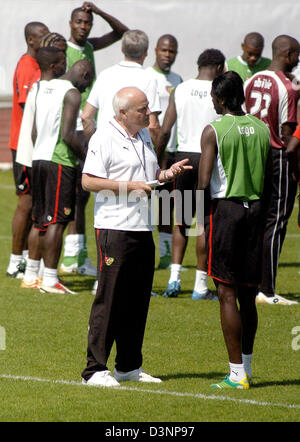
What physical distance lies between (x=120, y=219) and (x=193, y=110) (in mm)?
3792

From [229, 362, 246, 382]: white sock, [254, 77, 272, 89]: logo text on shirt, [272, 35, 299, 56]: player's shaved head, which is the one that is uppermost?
[272, 35, 299, 56]: player's shaved head

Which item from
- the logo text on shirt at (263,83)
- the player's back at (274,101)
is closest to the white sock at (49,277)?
the player's back at (274,101)

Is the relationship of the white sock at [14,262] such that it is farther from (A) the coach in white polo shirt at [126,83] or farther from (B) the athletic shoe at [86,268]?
(A) the coach in white polo shirt at [126,83]

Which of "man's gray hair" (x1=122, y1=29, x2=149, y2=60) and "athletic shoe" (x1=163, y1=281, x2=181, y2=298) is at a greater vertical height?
"man's gray hair" (x1=122, y1=29, x2=149, y2=60)

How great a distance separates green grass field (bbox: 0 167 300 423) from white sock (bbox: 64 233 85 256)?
85 cm

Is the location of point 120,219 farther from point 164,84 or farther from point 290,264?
point 290,264

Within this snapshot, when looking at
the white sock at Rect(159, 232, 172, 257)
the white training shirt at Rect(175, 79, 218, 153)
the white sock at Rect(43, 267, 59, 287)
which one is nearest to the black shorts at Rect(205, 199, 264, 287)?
the white training shirt at Rect(175, 79, 218, 153)

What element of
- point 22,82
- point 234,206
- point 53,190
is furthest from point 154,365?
point 22,82

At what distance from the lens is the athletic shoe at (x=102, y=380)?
661cm

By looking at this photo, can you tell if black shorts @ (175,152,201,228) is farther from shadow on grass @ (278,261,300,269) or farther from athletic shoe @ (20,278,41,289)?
shadow on grass @ (278,261,300,269)

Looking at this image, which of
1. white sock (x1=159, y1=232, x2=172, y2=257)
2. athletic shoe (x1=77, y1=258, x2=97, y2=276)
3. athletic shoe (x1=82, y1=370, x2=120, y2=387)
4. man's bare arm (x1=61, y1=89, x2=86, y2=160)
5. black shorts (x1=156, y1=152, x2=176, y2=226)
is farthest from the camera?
white sock (x1=159, y1=232, x2=172, y2=257)

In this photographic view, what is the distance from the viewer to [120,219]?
21.5 ft

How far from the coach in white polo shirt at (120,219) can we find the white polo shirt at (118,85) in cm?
289

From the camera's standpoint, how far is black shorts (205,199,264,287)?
6.58 metres
